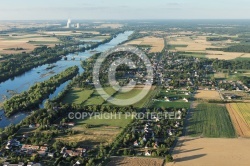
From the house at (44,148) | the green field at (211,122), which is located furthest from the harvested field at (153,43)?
the house at (44,148)

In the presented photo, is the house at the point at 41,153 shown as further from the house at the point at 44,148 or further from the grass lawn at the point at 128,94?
the grass lawn at the point at 128,94

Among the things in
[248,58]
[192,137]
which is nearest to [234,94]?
[192,137]

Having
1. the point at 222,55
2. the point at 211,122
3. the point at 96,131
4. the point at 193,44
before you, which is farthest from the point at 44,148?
the point at 193,44

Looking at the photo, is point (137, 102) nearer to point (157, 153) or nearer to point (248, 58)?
point (157, 153)

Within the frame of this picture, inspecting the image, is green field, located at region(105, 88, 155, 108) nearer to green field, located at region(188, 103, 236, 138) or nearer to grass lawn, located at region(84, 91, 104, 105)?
grass lawn, located at region(84, 91, 104, 105)

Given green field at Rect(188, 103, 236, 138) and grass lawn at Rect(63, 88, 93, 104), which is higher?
grass lawn at Rect(63, 88, 93, 104)

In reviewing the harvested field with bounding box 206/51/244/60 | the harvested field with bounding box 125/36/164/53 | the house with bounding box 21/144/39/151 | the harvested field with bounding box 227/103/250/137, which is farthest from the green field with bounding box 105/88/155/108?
the harvested field with bounding box 125/36/164/53

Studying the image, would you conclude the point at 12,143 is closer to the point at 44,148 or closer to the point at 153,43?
the point at 44,148

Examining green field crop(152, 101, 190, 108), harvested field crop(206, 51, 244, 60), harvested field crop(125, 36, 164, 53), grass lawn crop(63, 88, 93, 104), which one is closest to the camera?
green field crop(152, 101, 190, 108)
